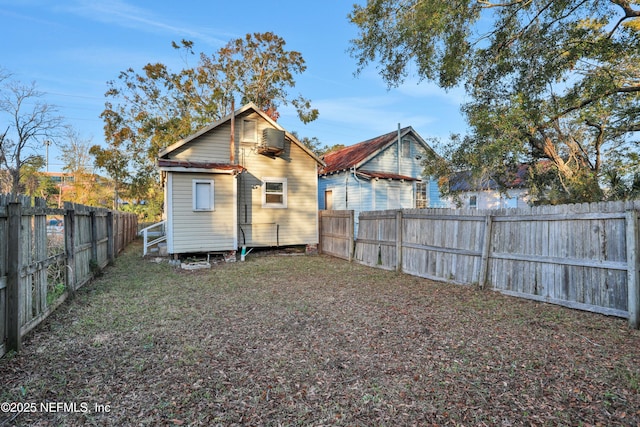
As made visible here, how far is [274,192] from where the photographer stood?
12.6m

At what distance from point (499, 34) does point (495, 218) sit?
17.0 ft

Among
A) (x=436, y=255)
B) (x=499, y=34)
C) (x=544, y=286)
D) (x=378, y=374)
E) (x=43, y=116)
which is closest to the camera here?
(x=378, y=374)

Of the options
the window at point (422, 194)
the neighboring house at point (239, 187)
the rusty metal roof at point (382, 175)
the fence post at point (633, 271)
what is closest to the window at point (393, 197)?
the rusty metal roof at point (382, 175)

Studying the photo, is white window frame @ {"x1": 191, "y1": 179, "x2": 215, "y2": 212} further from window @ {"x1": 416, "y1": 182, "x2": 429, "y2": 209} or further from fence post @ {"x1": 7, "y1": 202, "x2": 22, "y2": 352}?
window @ {"x1": 416, "y1": 182, "x2": 429, "y2": 209}

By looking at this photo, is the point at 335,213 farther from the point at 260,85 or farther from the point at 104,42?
the point at 260,85

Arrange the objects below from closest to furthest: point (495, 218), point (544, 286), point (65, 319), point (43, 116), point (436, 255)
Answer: point (65, 319), point (544, 286), point (495, 218), point (436, 255), point (43, 116)

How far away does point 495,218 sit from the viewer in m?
6.63

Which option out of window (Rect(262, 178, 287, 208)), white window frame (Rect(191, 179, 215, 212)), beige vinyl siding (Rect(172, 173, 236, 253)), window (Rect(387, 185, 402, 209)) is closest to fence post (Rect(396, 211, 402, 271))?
window (Rect(262, 178, 287, 208))

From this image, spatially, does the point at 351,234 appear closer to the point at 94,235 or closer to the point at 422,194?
the point at 94,235

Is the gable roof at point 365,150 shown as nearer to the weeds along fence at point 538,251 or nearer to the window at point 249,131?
the window at point 249,131

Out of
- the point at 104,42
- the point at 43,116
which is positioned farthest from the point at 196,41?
the point at 43,116

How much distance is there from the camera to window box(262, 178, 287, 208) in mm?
12414

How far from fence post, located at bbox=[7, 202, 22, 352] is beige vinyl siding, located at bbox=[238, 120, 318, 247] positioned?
8.23 metres

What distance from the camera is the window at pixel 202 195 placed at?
11.0m
